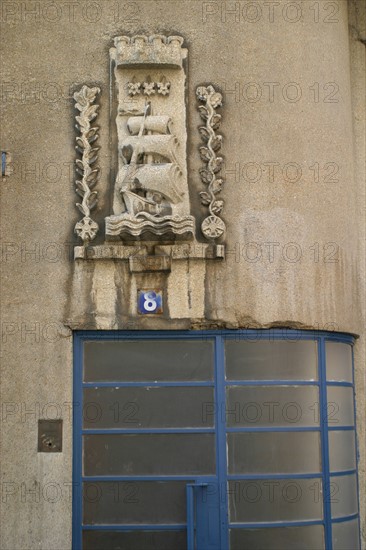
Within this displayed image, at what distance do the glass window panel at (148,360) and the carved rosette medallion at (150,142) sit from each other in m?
1.21

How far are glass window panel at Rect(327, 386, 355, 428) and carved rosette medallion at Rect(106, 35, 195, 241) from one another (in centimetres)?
247

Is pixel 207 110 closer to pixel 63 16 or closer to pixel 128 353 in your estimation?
pixel 63 16

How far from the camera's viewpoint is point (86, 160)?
11.5 metres

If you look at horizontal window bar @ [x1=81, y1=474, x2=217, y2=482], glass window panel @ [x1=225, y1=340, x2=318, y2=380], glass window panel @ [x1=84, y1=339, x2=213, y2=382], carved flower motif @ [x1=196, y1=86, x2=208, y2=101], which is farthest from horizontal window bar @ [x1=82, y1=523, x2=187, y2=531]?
carved flower motif @ [x1=196, y1=86, x2=208, y2=101]

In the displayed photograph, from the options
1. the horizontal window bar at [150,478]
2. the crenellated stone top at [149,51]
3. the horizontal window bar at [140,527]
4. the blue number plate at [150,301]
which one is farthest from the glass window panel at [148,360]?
the crenellated stone top at [149,51]

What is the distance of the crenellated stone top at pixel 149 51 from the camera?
11.5 metres

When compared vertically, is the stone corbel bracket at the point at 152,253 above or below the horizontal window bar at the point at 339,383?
above

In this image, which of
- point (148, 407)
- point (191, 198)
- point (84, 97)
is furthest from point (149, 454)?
point (84, 97)

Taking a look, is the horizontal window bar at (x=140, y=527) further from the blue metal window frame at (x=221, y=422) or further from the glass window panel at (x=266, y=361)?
the glass window panel at (x=266, y=361)

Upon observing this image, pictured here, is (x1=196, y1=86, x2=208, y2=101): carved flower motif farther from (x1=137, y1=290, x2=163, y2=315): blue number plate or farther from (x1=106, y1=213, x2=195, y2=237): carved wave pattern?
(x1=137, y1=290, x2=163, y2=315): blue number plate

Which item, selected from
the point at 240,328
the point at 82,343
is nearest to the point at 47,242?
the point at 82,343

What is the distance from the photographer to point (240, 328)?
11203 mm

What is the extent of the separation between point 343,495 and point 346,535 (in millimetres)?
453

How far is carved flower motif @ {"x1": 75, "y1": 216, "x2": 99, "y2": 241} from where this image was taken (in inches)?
443
